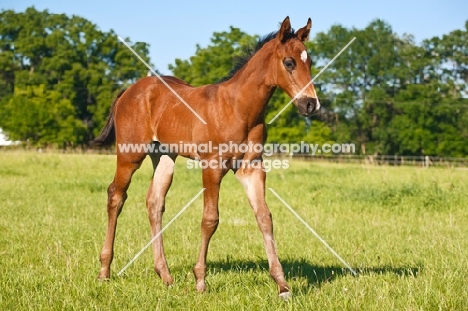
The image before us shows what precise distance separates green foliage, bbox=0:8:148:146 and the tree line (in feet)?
0.34

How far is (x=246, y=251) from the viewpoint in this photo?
7.58 m

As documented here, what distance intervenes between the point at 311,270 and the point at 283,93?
42.2m

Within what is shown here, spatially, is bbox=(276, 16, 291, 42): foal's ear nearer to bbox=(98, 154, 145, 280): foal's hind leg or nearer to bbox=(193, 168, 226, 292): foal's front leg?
bbox=(193, 168, 226, 292): foal's front leg

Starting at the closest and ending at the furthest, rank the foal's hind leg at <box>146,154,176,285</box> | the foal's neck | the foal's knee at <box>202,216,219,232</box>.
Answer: the foal's neck, the foal's knee at <box>202,216,219,232</box>, the foal's hind leg at <box>146,154,176,285</box>

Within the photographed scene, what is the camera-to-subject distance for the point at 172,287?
215 inches

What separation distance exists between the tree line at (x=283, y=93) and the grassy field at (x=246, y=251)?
33029mm

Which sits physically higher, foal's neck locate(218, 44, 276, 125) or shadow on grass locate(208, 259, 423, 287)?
foal's neck locate(218, 44, 276, 125)

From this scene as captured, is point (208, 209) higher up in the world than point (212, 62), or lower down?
lower down

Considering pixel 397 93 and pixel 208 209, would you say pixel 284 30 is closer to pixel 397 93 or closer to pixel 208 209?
pixel 208 209

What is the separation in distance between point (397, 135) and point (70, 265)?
154 ft

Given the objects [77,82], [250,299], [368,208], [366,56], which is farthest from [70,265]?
[366,56]

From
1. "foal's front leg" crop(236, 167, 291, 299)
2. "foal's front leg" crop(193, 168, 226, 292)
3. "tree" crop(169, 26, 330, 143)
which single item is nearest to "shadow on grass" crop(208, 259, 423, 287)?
"foal's front leg" crop(236, 167, 291, 299)

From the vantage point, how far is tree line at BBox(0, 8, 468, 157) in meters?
47.3

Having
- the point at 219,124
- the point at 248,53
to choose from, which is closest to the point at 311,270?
the point at 219,124
